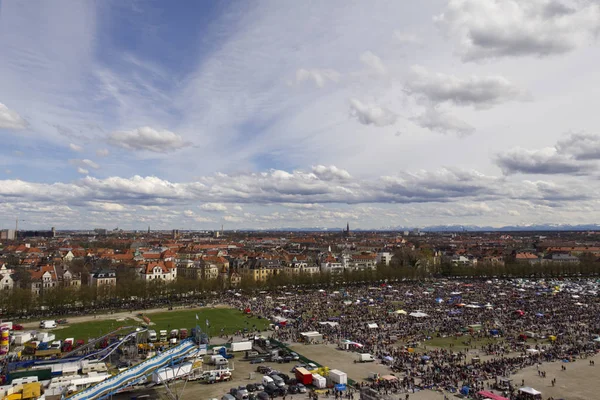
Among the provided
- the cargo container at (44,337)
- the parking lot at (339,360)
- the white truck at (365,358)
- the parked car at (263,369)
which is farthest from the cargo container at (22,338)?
the white truck at (365,358)

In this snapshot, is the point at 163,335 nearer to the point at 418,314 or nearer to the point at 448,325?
the point at 418,314

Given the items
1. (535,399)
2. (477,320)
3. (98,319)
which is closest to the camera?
(535,399)

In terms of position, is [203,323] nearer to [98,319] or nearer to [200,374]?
[98,319]

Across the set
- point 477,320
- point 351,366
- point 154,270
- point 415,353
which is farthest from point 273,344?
point 154,270

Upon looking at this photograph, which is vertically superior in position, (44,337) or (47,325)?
(44,337)

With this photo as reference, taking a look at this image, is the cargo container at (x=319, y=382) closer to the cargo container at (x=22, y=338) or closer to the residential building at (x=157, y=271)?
the cargo container at (x=22, y=338)

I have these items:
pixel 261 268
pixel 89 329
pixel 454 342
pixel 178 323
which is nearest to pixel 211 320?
pixel 178 323

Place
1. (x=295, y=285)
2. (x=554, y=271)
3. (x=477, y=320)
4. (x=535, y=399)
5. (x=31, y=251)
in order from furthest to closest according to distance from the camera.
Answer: (x=31, y=251) < (x=554, y=271) < (x=295, y=285) < (x=477, y=320) < (x=535, y=399)
